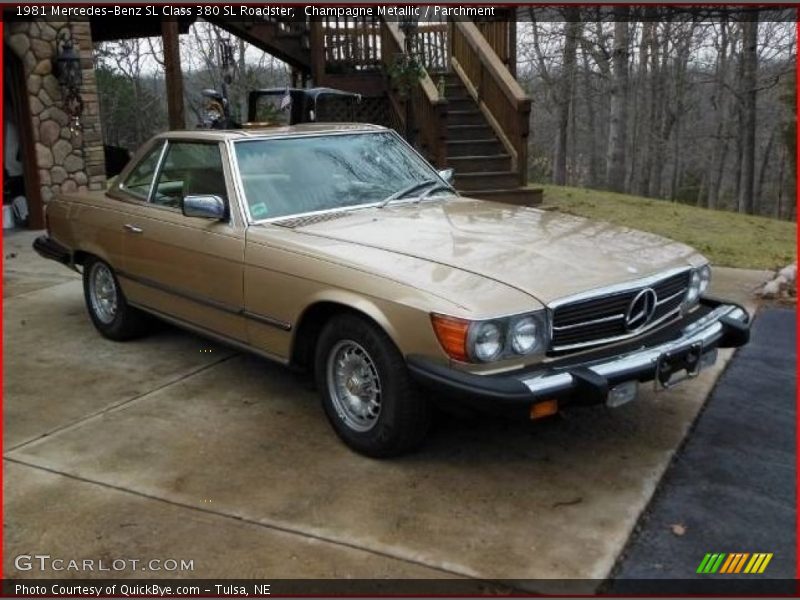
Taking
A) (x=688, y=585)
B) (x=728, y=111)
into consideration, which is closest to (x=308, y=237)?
(x=688, y=585)

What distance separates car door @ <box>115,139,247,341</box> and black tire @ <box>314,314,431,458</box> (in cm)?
72

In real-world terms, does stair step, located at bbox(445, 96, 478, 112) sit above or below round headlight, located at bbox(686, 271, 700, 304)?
above

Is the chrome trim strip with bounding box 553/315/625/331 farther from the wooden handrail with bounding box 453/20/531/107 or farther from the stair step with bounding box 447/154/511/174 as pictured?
the stair step with bounding box 447/154/511/174

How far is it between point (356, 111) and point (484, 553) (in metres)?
10.8

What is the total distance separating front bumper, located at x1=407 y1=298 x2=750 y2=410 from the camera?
3.26m

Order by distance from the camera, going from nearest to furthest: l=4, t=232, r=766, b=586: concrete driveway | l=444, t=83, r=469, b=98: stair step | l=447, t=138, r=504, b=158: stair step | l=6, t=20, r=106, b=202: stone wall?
l=4, t=232, r=766, b=586: concrete driveway, l=6, t=20, r=106, b=202: stone wall, l=447, t=138, r=504, b=158: stair step, l=444, t=83, r=469, b=98: stair step

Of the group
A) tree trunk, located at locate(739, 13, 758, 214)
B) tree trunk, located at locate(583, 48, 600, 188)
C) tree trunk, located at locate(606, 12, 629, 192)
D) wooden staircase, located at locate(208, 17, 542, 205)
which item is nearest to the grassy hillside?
wooden staircase, located at locate(208, 17, 542, 205)

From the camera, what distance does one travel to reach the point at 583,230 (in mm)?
4395

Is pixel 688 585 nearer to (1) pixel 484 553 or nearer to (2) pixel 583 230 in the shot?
(1) pixel 484 553

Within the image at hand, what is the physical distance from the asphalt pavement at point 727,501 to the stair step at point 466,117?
8084mm

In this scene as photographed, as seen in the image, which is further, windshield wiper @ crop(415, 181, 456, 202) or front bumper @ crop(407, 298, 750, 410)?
windshield wiper @ crop(415, 181, 456, 202)

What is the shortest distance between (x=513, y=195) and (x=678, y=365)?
7736 millimetres

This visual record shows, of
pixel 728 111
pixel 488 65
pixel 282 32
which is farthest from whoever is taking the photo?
pixel 728 111

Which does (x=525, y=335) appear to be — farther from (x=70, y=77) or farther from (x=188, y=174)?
(x=70, y=77)
